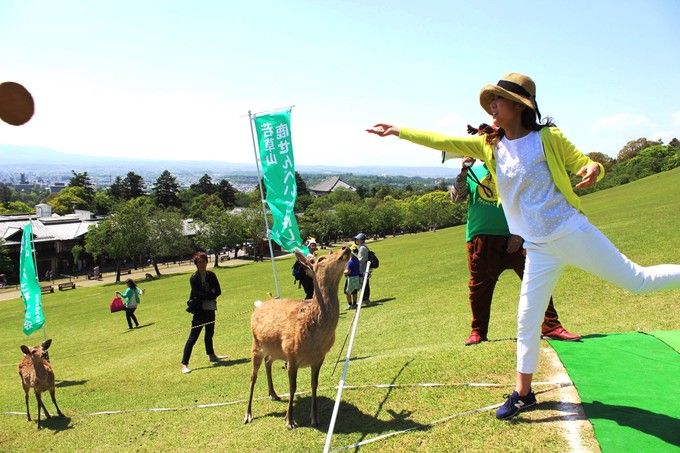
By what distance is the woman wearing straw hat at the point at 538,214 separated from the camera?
3.81 meters

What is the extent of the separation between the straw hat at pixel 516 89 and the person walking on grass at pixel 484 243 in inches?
89.7

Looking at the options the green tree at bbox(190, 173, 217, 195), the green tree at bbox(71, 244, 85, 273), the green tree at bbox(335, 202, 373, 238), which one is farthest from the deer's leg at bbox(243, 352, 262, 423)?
the green tree at bbox(190, 173, 217, 195)

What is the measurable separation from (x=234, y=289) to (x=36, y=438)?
2279 cm

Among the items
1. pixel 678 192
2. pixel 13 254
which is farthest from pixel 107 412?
pixel 13 254

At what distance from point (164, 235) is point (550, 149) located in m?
59.4

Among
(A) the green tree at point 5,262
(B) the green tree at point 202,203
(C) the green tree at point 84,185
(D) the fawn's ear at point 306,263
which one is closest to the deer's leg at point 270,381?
(D) the fawn's ear at point 306,263

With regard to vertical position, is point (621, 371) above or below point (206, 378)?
above

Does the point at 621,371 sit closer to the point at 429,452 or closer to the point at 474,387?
the point at 474,387

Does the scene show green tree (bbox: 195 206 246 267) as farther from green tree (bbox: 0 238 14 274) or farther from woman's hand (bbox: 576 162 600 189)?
woman's hand (bbox: 576 162 600 189)

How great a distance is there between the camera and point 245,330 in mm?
15367

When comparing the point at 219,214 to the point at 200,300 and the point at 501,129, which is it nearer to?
the point at 200,300

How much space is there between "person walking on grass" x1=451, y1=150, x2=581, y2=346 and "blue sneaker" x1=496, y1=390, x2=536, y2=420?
88.7 inches

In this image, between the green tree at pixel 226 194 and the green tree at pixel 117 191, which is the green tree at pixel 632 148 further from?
the green tree at pixel 117 191

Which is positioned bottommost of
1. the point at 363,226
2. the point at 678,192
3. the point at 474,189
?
the point at 363,226
